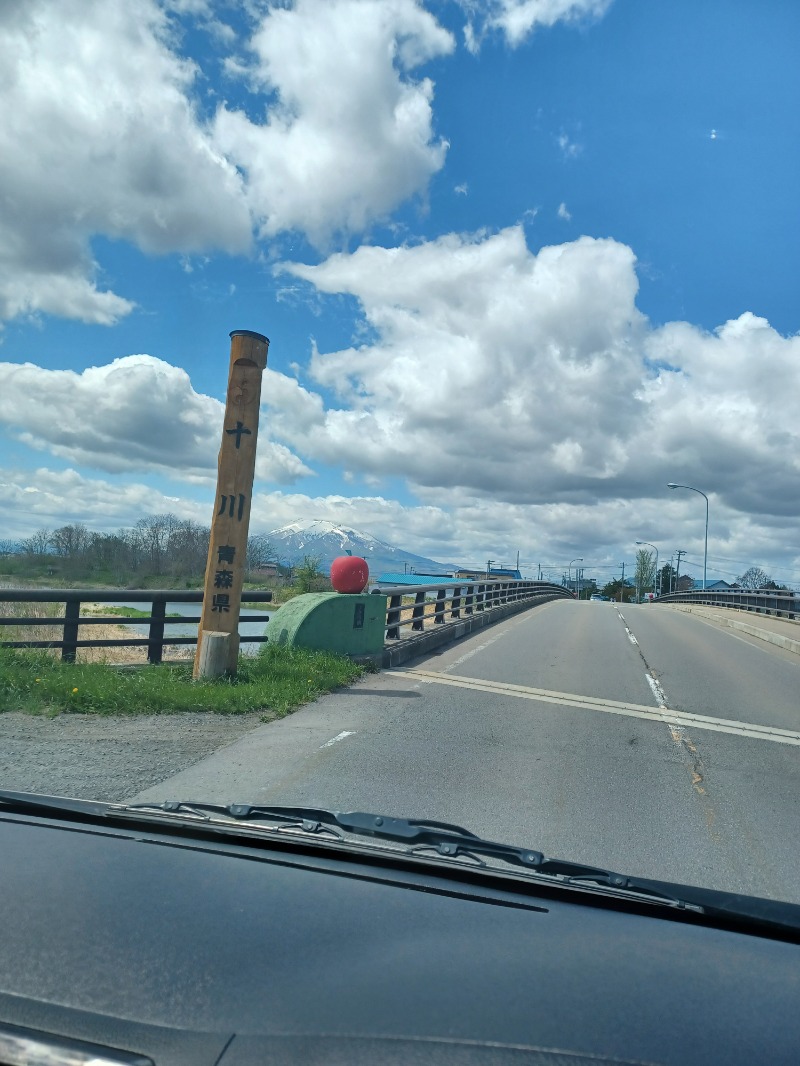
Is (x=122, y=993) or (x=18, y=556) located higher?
(x=18, y=556)

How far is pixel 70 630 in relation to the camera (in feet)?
36.6

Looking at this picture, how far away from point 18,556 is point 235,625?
30.1 ft

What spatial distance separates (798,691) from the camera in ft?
43.6

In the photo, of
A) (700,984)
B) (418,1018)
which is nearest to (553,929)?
(700,984)

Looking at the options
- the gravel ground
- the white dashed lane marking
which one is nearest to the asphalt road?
the white dashed lane marking

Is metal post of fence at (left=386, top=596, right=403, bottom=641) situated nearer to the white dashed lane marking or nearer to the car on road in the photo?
the white dashed lane marking

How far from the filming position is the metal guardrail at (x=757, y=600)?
29234 mm

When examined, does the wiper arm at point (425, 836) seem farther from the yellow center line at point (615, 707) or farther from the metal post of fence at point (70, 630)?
the metal post of fence at point (70, 630)

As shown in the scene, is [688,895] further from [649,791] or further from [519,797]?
[649,791]

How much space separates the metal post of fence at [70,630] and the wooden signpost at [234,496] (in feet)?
5.74

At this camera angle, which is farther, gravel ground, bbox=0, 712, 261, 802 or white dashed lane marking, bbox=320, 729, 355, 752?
white dashed lane marking, bbox=320, 729, 355, 752

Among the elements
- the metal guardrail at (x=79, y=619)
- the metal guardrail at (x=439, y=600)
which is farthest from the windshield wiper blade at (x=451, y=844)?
the metal guardrail at (x=439, y=600)

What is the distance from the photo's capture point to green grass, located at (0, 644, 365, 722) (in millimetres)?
9078

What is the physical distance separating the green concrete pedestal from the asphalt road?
851 mm
